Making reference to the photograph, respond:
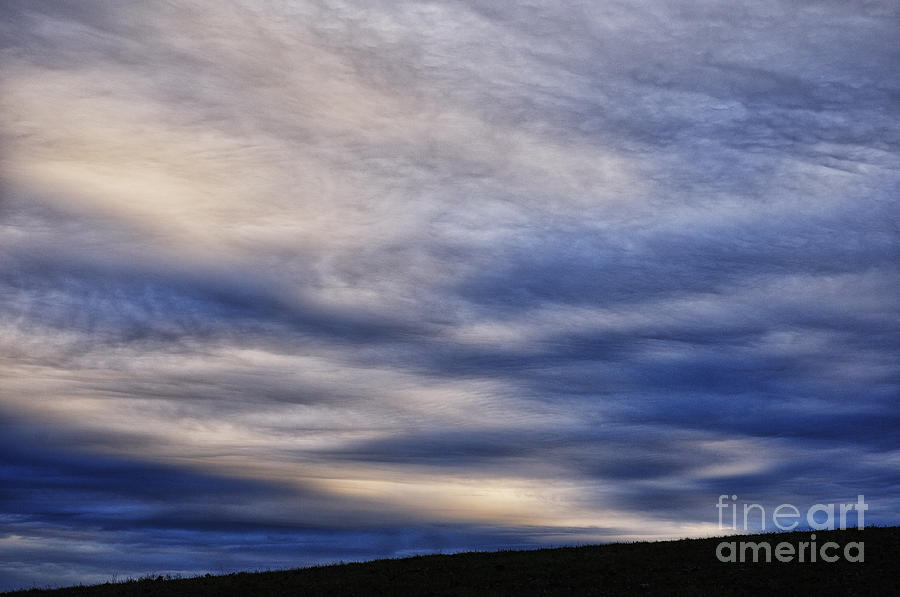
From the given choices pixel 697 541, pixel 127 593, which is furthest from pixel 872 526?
pixel 127 593

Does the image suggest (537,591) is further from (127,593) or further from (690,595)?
(127,593)

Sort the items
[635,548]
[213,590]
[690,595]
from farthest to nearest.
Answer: [635,548] < [213,590] < [690,595]

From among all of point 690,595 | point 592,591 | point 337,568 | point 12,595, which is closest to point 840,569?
point 690,595

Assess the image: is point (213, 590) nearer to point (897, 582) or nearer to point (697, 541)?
point (697, 541)

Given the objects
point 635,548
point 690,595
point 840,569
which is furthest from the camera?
point 635,548

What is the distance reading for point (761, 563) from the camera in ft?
142

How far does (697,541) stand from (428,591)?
16.0 metres

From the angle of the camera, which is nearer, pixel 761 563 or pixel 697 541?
pixel 761 563

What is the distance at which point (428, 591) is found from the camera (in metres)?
41.8

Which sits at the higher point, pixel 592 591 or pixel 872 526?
pixel 872 526

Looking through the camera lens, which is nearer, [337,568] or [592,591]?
[592,591]

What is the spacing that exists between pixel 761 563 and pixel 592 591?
29.4 ft

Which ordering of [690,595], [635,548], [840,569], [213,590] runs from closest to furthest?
[690,595] < [840,569] < [213,590] < [635,548]

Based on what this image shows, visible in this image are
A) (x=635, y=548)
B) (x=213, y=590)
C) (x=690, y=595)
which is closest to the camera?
(x=690, y=595)
